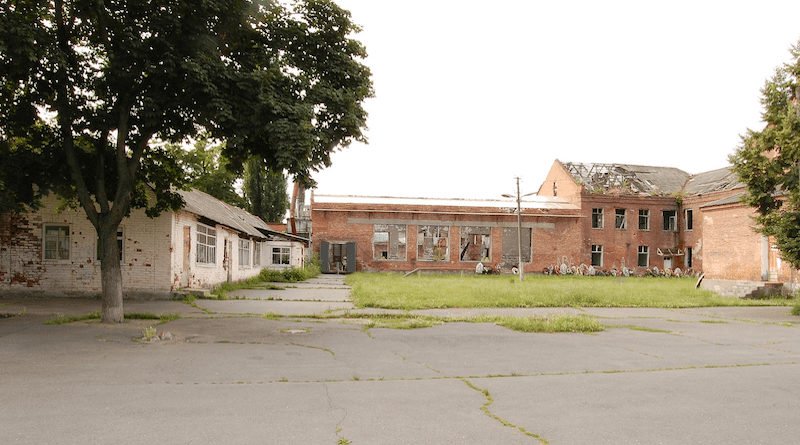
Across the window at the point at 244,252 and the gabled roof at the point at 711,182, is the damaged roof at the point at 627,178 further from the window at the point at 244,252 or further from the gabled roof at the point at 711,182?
the window at the point at 244,252

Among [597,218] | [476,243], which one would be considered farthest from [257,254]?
[597,218]

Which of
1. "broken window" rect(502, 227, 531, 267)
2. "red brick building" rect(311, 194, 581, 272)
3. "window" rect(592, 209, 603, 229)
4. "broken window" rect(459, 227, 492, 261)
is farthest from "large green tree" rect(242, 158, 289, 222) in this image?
"window" rect(592, 209, 603, 229)

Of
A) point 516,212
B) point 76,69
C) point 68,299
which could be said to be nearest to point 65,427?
point 76,69

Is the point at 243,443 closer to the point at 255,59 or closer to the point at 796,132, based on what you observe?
the point at 255,59

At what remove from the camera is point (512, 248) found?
3984 cm

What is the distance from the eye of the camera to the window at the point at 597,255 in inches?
1646

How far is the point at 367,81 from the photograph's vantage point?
12.0m

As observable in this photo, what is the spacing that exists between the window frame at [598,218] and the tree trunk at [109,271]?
1438 inches

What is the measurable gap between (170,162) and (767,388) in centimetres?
1227

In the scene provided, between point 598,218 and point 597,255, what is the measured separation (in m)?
2.78

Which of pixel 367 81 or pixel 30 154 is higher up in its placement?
pixel 367 81

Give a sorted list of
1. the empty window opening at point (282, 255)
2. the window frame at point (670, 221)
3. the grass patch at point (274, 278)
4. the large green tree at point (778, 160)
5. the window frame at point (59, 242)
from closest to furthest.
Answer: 1. the large green tree at point (778, 160)
2. the window frame at point (59, 242)
3. the grass patch at point (274, 278)
4. the empty window opening at point (282, 255)
5. the window frame at point (670, 221)

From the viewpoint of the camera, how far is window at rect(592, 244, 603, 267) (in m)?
41.8

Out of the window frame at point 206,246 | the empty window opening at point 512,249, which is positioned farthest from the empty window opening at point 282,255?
the window frame at point 206,246
